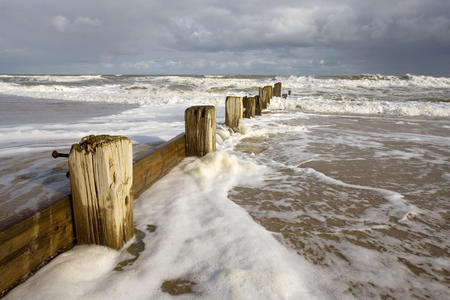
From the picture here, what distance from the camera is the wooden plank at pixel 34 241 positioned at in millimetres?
1292

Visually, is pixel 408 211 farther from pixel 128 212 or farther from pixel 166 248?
pixel 128 212

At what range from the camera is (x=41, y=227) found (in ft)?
4.80

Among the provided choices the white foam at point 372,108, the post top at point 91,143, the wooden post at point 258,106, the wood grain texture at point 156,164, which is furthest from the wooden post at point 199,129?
the white foam at point 372,108

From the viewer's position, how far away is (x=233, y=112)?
601 cm

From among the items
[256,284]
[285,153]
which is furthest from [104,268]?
[285,153]

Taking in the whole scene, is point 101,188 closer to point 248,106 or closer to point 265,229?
point 265,229

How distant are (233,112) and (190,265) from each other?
4.48 m

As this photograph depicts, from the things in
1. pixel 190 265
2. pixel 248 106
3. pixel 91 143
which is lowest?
pixel 190 265

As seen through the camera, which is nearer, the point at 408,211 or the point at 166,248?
the point at 166,248

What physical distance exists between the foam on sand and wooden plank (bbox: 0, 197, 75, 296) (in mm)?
65

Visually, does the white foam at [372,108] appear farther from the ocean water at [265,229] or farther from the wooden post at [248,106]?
the ocean water at [265,229]

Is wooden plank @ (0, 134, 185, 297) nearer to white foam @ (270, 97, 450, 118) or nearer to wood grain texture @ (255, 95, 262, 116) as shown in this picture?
wood grain texture @ (255, 95, 262, 116)

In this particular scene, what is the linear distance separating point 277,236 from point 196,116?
202 centimetres

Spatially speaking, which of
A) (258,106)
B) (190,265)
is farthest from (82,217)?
(258,106)
